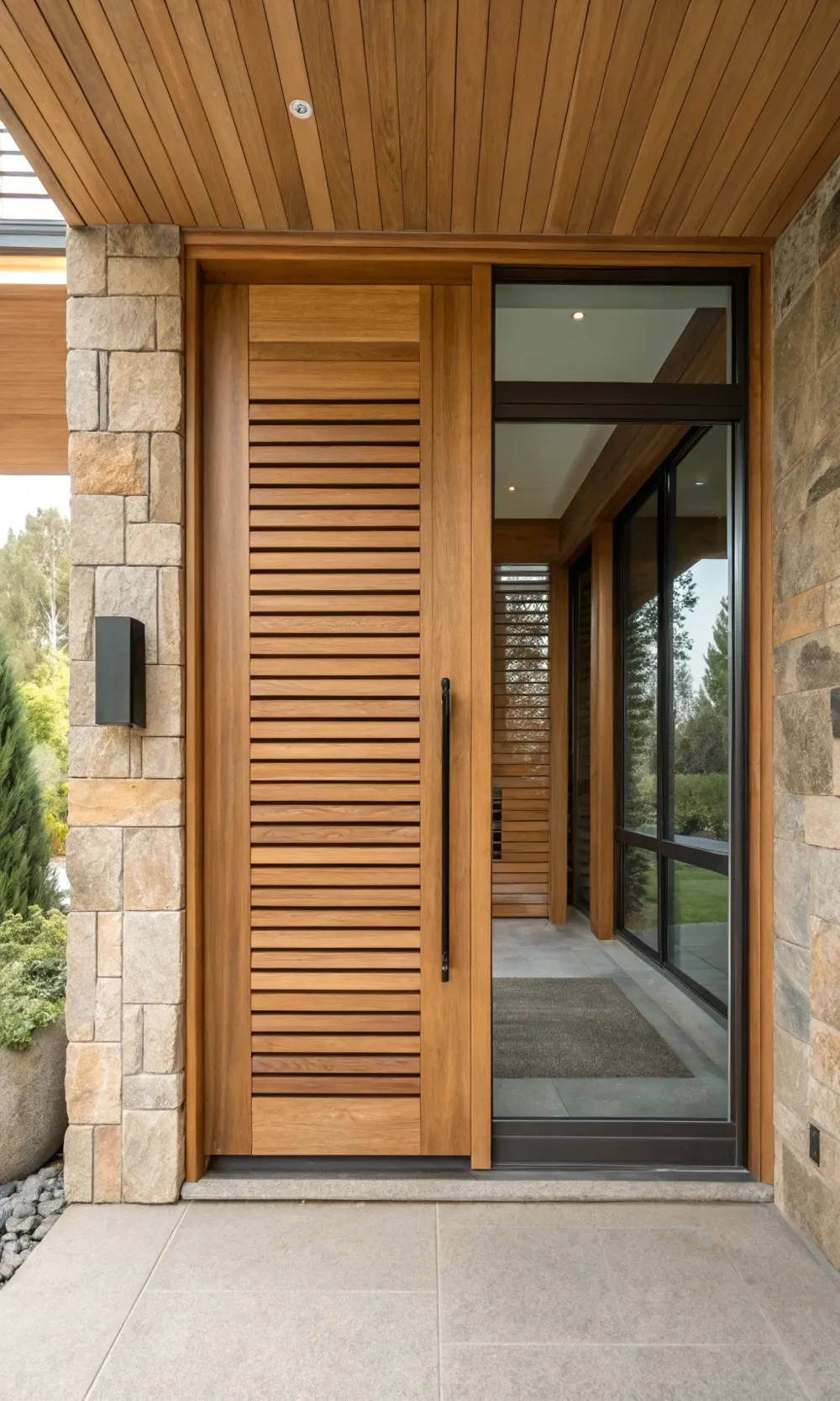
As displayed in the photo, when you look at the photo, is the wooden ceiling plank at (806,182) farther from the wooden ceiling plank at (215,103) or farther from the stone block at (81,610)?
the stone block at (81,610)

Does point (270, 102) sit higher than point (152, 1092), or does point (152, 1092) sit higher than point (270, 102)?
point (270, 102)

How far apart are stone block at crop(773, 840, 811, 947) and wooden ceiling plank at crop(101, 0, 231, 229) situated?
2.23m

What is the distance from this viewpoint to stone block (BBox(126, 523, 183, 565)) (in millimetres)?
2273

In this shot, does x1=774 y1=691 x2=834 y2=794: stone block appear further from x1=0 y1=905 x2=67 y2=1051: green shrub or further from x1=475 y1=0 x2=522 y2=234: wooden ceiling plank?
x1=0 y1=905 x2=67 y2=1051: green shrub

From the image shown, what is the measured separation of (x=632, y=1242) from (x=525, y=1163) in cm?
36

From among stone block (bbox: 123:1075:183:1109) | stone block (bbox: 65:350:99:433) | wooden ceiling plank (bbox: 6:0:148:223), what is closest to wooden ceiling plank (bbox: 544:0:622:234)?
wooden ceiling plank (bbox: 6:0:148:223)

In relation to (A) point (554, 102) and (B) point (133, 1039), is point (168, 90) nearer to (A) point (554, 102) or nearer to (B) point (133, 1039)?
(A) point (554, 102)

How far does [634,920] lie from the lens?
10.7 feet

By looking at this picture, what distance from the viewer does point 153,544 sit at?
2.28m

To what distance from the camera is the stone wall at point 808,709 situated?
2010 millimetres

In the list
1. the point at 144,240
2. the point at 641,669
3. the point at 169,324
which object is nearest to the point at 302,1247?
the point at 169,324

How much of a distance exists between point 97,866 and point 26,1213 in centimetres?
92

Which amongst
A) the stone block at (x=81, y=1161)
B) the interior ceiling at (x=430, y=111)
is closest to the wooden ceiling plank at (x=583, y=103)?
the interior ceiling at (x=430, y=111)

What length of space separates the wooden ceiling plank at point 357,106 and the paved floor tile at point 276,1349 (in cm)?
260
